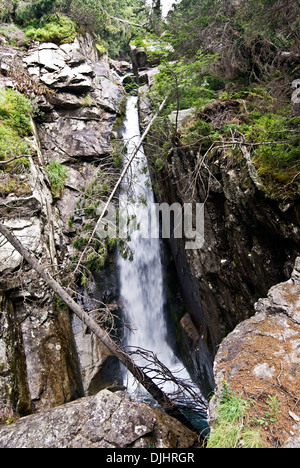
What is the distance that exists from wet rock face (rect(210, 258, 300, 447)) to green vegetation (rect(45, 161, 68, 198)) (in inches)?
335

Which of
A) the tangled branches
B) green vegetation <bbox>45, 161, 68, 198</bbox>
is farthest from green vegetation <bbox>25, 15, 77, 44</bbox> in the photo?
the tangled branches

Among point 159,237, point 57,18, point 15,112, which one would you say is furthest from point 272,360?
point 57,18

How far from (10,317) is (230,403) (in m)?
5.79

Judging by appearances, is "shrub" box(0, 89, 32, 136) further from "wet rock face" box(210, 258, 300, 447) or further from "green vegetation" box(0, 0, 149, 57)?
"wet rock face" box(210, 258, 300, 447)

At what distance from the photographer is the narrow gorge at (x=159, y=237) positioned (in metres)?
3.01

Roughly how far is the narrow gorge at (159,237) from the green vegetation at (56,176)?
0.25 ft

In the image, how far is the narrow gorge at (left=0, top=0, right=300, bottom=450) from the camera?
3.01 metres

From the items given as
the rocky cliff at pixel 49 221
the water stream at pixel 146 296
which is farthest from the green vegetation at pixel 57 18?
the water stream at pixel 146 296

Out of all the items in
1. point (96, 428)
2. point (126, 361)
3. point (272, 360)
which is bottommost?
point (126, 361)

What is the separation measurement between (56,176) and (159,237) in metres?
4.85

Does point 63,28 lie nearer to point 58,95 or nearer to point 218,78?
point 58,95

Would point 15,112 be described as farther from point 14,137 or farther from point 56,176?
point 56,176

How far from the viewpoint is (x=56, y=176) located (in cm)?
942
